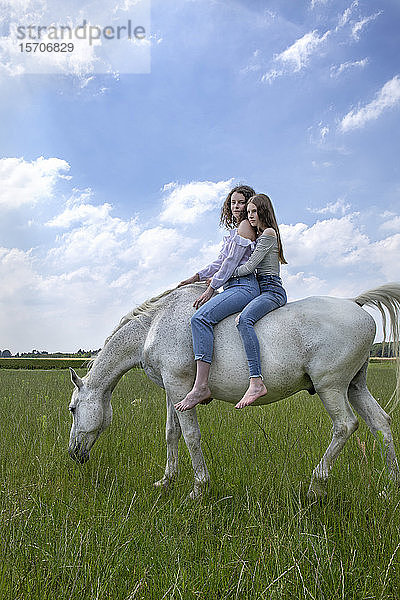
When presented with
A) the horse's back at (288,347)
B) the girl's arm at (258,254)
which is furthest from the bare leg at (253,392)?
the girl's arm at (258,254)

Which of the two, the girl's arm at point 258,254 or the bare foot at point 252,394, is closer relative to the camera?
the bare foot at point 252,394

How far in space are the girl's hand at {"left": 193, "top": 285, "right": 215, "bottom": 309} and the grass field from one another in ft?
5.68

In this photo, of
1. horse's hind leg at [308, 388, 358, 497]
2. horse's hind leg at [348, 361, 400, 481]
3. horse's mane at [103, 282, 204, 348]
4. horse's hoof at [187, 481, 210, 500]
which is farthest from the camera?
horse's mane at [103, 282, 204, 348]

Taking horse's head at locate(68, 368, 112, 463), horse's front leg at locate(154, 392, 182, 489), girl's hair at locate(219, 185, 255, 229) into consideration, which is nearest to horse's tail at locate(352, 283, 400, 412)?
girl's hair at locate(219, 185, 255, 229)

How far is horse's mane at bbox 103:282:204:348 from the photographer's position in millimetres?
5098

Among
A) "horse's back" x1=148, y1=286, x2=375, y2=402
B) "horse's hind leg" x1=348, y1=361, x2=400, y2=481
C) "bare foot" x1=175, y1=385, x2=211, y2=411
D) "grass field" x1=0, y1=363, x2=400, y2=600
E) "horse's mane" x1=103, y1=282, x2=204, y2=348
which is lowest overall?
"grass field" x1=0, y1=363, x2=400, y2=600

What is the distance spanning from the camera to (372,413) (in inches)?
186

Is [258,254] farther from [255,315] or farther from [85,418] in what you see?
[85,418]

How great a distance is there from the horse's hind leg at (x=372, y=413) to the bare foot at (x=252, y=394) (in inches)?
43.8

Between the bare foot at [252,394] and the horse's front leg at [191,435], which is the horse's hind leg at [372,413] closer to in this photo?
the bare foot at [252,394]

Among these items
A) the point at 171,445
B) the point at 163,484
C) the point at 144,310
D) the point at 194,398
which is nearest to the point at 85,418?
the point at 171,445

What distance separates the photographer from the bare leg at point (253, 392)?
4148 mm

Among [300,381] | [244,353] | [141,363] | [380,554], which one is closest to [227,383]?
[244,353]

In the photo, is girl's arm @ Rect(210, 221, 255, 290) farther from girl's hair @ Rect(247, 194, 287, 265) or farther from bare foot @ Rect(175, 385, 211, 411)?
bare foot @ Rect(175, 385, 211, 411)
